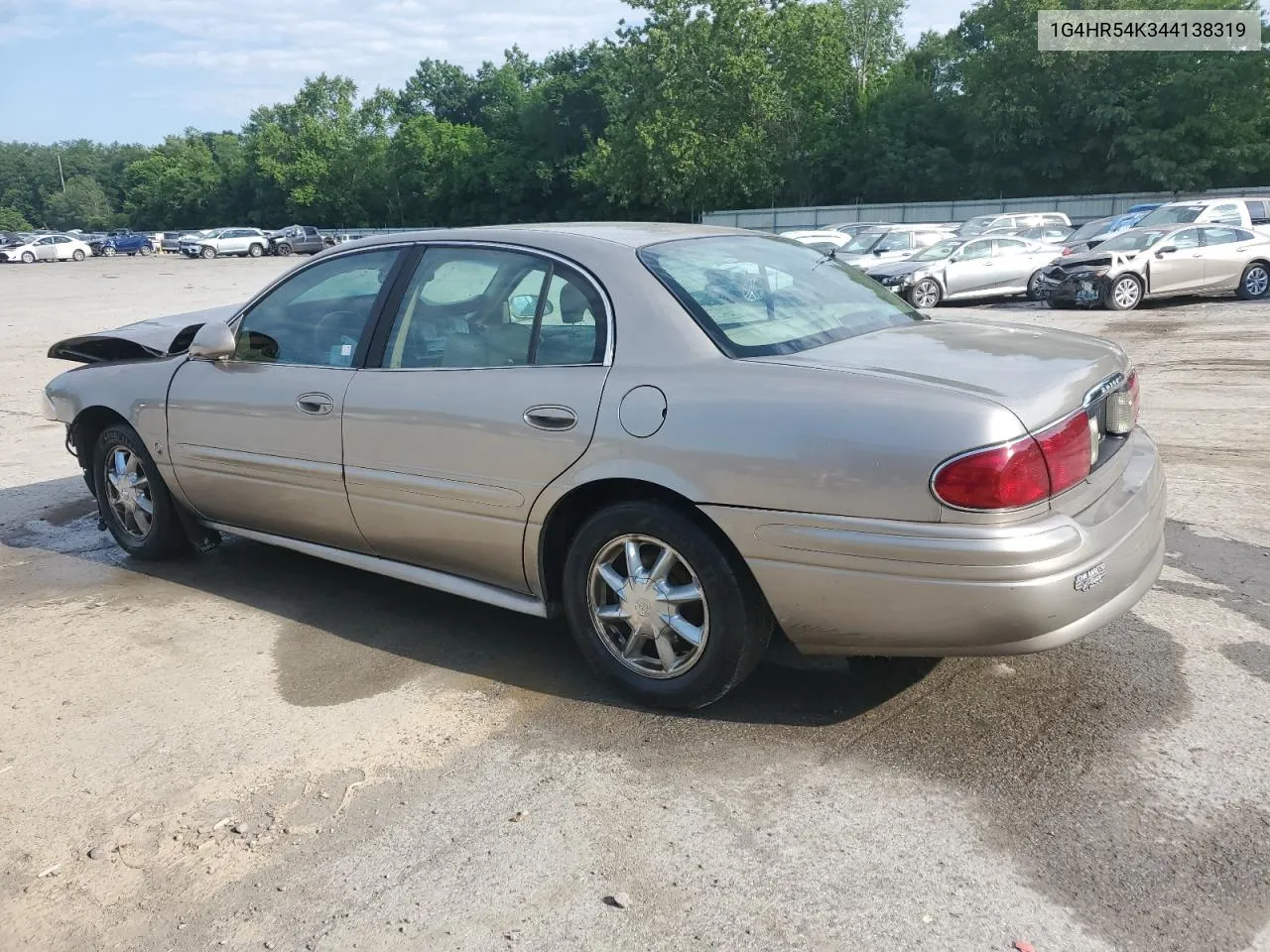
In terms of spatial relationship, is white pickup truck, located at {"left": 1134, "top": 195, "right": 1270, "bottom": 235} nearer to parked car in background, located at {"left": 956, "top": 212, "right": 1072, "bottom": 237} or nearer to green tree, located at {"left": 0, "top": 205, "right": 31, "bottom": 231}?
parked car in background, located at {"left": 956, "top": 212, "right": 1072, "bottom": 237}

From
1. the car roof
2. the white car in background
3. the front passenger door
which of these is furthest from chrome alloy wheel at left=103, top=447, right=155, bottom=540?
the white car in background

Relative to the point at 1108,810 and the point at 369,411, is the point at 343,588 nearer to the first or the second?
the point at 369,411

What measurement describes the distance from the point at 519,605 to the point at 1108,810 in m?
2.01

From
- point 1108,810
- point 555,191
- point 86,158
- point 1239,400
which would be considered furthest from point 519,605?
point 86,158

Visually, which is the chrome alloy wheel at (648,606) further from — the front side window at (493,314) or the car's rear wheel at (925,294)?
the car's rear wheel at (925,294)

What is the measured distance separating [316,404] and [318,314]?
0.46m

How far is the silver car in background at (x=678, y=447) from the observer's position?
9.79 feet

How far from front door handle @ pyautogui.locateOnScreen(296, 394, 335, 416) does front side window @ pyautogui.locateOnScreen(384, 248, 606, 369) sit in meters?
0.32

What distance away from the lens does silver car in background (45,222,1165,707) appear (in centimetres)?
298

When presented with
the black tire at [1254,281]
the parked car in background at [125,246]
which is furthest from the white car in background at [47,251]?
the black tire at [1254,281]

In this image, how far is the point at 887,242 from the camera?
2323 cm

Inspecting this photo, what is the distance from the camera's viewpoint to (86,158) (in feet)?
469

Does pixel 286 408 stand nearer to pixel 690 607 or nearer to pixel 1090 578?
pixel 690 607

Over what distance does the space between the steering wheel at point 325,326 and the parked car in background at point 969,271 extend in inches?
608
